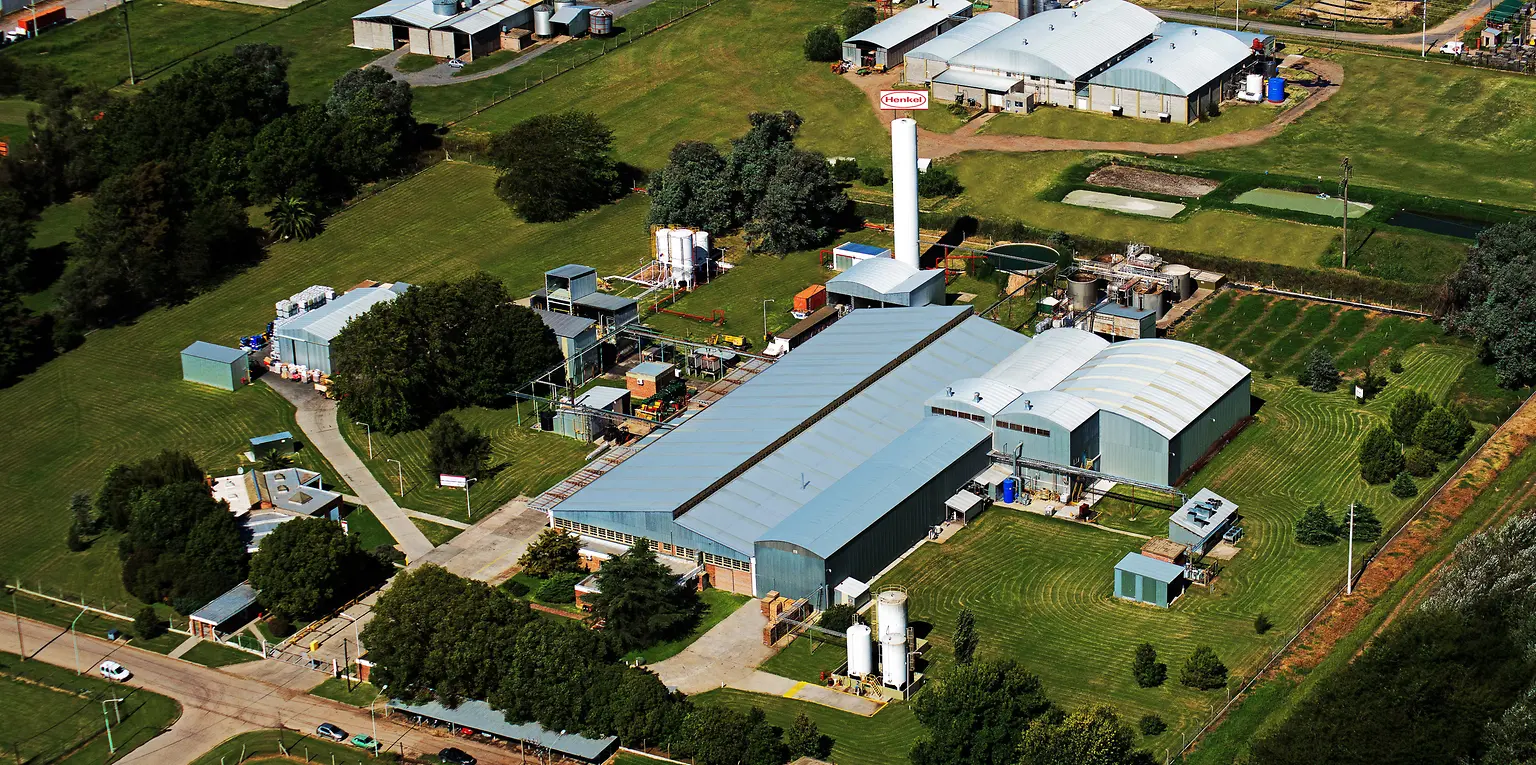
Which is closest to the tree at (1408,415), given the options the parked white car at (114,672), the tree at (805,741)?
the tree at (805,741)

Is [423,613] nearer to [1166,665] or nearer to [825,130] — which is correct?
[1166,665]

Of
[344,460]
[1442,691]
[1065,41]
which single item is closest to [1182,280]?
[1065,41]

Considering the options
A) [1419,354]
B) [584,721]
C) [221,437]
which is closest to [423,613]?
[584,721]

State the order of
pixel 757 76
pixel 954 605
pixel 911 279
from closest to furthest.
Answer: pixel 954 605, pixel 911 279, pixel 757 76

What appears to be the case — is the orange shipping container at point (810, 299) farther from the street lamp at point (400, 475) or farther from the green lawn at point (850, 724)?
the green lawn at point (850, 724)

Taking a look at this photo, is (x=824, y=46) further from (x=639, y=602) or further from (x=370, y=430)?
(x=639, y=602)

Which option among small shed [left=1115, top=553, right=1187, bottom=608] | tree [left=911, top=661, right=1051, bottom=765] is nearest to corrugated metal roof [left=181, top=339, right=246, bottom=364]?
tree [left=911, top=661, right=1051, bottom=765]

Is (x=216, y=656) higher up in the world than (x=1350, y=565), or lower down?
lower down
